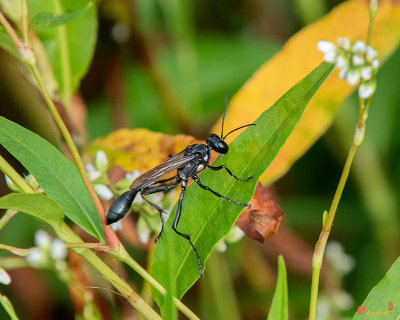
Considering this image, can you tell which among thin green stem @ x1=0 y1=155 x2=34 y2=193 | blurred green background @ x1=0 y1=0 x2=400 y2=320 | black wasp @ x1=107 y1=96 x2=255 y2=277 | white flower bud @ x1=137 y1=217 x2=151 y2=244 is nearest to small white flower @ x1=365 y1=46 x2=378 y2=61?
black wasp @ x1=107 y1=96 x2=255 y2=277

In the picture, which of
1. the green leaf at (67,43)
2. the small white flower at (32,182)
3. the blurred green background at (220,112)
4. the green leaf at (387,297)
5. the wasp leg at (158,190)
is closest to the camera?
the green leaf at (387,297)

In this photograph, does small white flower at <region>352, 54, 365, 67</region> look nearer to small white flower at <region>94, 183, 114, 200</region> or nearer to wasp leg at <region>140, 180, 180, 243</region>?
wasp leg at <region>140, 180, 180, 243</region>

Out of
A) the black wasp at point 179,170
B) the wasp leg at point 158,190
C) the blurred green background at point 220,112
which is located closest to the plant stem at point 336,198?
the wasp leg at point 158,190

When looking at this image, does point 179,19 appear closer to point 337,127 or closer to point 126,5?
point 126,5

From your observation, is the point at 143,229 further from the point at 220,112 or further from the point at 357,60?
the point at 220,112

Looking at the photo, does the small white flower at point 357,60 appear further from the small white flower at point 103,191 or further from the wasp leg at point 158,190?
the small white flower at point 103,191

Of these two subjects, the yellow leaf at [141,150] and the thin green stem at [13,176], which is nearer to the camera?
the thin green stem at [13,176]
